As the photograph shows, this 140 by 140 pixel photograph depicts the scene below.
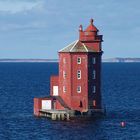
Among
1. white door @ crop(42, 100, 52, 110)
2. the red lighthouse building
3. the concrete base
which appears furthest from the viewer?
white door @ crop(42, 100, 52, 110)

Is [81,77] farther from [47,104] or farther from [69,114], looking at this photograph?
[47,104]

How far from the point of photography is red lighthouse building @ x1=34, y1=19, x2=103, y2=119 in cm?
10725

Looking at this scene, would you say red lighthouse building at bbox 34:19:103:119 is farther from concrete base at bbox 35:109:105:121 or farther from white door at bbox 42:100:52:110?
concrete base at bbox 35:109:105:121

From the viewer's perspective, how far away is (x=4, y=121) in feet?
347

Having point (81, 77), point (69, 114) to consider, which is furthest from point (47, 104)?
point (81, 77)

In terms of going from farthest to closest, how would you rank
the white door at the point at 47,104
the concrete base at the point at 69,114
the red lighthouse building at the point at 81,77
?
the white door at the point at 47,104 → the red lighthouse building at the point at 81,77 → the concrete base at the point at 69,114

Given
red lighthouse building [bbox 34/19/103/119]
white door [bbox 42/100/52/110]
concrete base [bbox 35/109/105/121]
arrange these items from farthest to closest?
1. white door [bbox 42/100/52/110]
2. red lighthouse building [bbox 34/19/103/119]
3. concrete base [bbox 35/109/105/121]

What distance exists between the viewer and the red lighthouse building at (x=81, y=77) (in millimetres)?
107250

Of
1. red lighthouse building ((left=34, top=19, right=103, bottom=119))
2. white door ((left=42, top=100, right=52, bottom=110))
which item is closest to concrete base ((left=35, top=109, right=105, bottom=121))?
red lighthouse building ((left=34, top=19, right=103, bottom=119))

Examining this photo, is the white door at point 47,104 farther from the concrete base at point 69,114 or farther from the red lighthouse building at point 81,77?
the concrete base at point 69,114

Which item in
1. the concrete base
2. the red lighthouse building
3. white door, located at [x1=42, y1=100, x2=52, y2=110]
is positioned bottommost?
the concrete base

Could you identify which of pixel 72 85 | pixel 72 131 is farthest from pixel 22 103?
pixel 72 131

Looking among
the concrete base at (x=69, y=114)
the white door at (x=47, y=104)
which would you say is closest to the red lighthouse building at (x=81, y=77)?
the white door at (x=47, y=104)

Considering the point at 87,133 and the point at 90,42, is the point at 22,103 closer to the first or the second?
the point at 90,42
